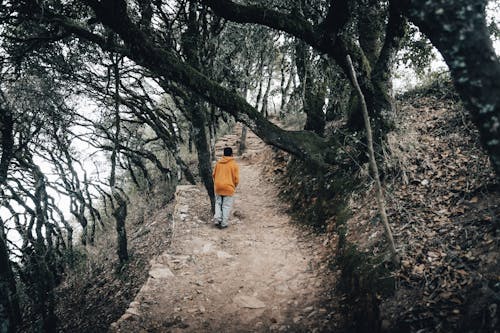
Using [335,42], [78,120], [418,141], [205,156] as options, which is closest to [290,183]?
[205,156]

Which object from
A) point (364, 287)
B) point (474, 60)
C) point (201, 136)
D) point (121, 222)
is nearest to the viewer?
point (474, 60)

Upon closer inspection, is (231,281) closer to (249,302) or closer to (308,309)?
(249,302)

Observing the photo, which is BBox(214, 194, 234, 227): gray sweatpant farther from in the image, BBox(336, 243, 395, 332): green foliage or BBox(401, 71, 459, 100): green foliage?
BBox(401, 71, 459, 100): green foliage

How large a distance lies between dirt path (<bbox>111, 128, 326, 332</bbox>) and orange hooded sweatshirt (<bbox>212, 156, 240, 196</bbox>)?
1029mm

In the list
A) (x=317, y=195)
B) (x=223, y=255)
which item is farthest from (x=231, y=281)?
(x=317, y=195)

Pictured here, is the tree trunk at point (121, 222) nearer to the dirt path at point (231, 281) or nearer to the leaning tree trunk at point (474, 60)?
the dirt path at point (231, 281)

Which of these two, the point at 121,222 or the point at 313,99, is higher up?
the point at 313,99

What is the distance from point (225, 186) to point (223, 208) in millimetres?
607

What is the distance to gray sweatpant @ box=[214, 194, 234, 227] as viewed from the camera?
8.57 metres

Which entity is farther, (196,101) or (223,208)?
(196,101)

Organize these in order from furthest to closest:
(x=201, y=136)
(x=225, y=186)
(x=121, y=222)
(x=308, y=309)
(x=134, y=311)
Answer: (x=121, y=222), (x=201, y=136), (x=225, y=186), (x=134, y=311), (x=308, y=309)

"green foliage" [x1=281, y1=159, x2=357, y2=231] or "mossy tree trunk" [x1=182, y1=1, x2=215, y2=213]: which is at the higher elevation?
"mossy tree trunk" [x1=182, y1=1, x2=215, y2=213]

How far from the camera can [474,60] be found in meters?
2.60

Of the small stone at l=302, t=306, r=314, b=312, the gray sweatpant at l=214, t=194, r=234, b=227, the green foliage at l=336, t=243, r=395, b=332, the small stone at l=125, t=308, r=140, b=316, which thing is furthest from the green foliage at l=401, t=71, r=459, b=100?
the small stone at l=125, t=308, r=140, b=316
